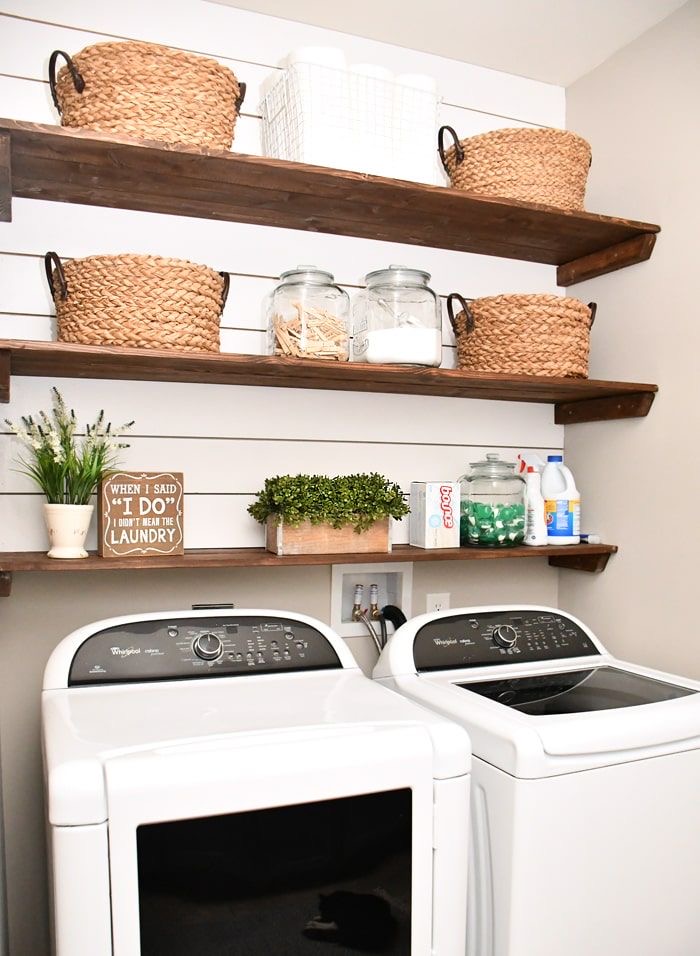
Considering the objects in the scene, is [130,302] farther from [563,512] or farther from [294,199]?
[563,512]

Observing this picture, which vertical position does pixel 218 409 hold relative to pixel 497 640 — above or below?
above

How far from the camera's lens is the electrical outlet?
2.37 meters

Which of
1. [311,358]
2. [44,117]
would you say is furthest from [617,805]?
[44,117]

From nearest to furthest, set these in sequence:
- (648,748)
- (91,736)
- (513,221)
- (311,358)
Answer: (91,736), (648,748), (311,358), (513,221)

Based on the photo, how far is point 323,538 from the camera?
201 cm

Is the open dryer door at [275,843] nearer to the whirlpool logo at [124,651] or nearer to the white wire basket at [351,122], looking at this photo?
the whirlpool logo at [124,651]

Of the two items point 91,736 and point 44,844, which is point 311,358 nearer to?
point 91,736

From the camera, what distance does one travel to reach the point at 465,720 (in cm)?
159

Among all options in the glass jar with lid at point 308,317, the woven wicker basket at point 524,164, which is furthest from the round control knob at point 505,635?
the woven wicker basket at point 524,164

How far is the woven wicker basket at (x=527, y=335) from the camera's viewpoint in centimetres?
212

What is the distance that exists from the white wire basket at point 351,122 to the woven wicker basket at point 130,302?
43cm

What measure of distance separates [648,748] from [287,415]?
3.94ft

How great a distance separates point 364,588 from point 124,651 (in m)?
0.79

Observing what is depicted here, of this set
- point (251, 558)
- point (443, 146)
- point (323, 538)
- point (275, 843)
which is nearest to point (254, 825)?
point (275, 843)
